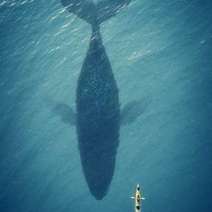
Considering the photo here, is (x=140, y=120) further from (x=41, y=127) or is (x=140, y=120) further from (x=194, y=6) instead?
(x=194, y=6)

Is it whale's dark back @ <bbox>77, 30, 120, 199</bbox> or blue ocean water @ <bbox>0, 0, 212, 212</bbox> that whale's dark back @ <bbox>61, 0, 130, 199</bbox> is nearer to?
whale's dark back @ <bbox>77, 30, 120, 199</bbox>

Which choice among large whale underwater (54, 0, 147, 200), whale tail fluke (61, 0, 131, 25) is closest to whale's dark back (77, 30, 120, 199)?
large whale underwater (54, 0, 147, 200)

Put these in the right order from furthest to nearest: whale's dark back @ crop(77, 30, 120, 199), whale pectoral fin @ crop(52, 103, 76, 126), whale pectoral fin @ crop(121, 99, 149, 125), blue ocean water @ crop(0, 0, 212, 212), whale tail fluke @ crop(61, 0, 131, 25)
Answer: blue ocean water @ crop(0, 0, 212, 212) → whale pectoral fin @ crop(52, 103, 76, 126) → whale tail fluke @ crop(61, 0, 131, 25) → whale pectoral fin @ crop(121, 99, 149, 125) → whale's dark back @ crop(77, 30, 120, 199)

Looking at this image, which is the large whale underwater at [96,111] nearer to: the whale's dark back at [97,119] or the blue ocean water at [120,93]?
the whale's dark back at [97,119]

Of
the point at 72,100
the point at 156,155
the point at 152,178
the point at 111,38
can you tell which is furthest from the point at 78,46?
the point at 152,178

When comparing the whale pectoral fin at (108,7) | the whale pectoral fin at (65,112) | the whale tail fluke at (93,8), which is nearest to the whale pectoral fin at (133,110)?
the whale pectoral fin at (65,112)

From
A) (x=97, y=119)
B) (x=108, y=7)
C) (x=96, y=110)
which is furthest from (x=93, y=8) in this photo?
(x=97, y=119)

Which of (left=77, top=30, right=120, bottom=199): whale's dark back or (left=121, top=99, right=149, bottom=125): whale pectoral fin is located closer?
(left=77, top=30, right=120, bottom=199): whale's dark back
